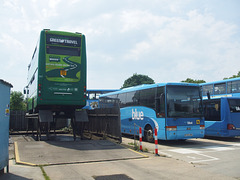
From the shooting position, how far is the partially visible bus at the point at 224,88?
698 inches

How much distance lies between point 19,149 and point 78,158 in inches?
104

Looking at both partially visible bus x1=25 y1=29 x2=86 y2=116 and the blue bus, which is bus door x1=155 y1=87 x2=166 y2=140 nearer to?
the blue bus

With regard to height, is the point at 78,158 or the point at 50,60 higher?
the point at 50,60

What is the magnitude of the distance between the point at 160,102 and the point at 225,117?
5010 millimetres

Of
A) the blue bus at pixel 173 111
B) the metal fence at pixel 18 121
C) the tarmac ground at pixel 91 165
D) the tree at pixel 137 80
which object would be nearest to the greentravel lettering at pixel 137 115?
the blue bus at pixel 173 111

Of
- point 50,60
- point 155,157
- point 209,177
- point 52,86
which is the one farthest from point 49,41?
point 209,177

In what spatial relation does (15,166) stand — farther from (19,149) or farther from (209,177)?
(209,177)

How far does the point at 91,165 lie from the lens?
24.8 feet

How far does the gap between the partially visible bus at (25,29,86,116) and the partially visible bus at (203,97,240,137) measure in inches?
310

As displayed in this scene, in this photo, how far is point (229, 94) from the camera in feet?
60.3

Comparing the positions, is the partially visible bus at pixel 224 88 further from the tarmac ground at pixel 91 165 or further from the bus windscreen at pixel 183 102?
the tarmac ground at pixel 91 165

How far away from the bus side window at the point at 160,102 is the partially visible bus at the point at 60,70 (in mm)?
3908

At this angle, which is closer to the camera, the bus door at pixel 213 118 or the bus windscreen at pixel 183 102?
the bus windscreen at pixel 183 102

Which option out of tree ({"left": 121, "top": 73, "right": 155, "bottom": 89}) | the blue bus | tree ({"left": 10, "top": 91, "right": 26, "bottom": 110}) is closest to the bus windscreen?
the blue bus
